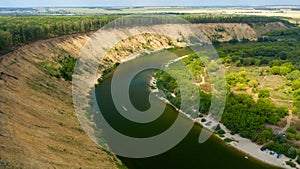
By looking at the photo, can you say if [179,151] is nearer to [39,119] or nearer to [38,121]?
[38,121]

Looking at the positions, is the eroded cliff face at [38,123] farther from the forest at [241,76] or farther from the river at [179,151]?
the forest at [241,76]

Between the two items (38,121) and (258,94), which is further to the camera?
(258,94)

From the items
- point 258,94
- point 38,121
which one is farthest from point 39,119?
point 258,94

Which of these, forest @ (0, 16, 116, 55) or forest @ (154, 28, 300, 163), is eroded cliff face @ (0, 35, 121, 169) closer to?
forest @ (0, 16, 116, 55)

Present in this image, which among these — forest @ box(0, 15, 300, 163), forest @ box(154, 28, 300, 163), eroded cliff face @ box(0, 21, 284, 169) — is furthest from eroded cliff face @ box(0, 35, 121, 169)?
forest @ box(154, 28, 300, 163)

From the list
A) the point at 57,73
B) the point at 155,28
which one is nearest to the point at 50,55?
the point at 57,73

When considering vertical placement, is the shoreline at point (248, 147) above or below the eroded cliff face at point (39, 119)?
below

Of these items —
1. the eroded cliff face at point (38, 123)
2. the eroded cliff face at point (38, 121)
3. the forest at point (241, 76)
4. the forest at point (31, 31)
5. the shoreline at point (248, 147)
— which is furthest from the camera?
the forest at point (31, 31)

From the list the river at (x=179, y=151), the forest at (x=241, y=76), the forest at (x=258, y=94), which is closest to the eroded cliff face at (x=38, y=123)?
the river at (x=179, y=151)
